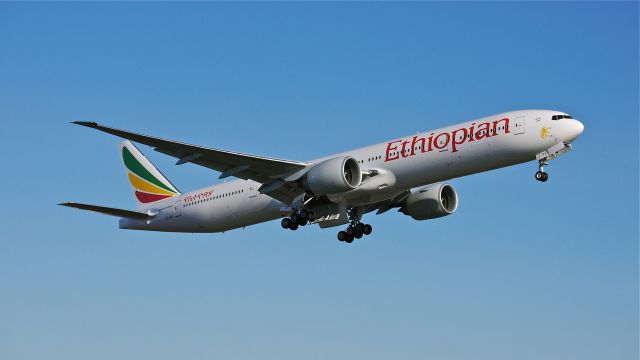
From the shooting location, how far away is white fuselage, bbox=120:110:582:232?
42562 mm

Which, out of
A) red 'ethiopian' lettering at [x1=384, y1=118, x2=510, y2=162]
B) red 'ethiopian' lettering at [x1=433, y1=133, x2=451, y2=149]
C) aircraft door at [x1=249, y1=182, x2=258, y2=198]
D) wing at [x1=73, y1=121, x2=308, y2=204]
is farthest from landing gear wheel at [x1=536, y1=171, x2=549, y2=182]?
aircraft door at [x1=249, y1=182, x2=258, y2=198]

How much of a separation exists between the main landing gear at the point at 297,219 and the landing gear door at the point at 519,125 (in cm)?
1059

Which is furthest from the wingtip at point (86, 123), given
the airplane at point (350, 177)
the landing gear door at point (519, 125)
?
the landing gear door at point (519, 125)

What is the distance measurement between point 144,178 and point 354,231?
1304 centimetres

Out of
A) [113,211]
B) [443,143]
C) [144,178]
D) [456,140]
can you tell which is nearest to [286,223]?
[443,143]

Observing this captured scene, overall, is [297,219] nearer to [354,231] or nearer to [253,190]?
[253,190]

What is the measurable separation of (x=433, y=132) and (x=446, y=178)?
210 centimetres

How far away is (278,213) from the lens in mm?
49125

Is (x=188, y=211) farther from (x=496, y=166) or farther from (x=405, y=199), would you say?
(x=496, y=166)

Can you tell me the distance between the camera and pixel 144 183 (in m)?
56.5

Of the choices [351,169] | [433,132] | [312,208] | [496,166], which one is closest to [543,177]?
[496,166]

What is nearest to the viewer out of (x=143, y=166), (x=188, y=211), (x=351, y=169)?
(x=351, y=169)

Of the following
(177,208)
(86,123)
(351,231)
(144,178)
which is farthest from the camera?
(144,178)

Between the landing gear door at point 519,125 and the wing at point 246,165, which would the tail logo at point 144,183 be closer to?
the wing at point 246,165
